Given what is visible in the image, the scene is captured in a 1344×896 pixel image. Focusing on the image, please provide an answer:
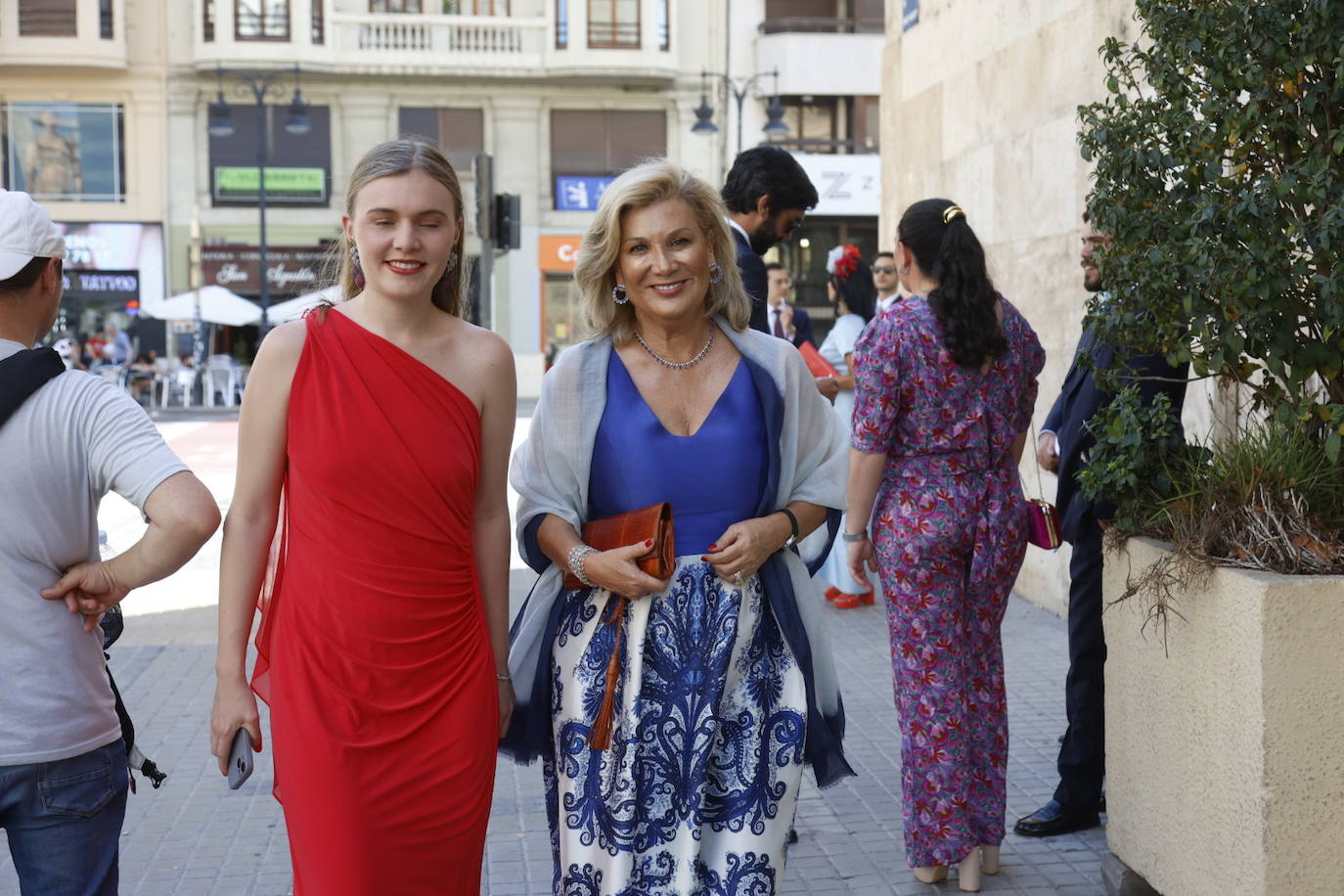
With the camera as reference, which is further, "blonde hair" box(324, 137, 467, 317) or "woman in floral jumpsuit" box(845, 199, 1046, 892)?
"woman in floral jumpsuit" box(845, 199, 1046, 892)

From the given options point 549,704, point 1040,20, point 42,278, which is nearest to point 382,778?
point 549,704

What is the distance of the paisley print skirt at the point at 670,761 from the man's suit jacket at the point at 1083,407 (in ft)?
5.55

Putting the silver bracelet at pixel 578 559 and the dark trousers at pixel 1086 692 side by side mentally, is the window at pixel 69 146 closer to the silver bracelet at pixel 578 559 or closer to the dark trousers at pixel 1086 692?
the dark trousers at pixel 1086 692

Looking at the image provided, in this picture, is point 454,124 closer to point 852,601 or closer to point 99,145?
point 99,145

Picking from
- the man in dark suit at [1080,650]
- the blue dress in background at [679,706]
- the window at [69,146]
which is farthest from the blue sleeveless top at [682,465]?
the window at [69,146]

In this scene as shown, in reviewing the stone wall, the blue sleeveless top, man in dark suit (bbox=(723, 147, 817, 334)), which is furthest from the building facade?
the blue sleeveless top

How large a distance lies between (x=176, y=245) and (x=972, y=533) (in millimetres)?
33333

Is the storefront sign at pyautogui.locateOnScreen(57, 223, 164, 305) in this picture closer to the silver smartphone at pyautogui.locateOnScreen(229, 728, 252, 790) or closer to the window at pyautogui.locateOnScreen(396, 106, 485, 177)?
the window at pyautogui.locateOnScreen(396, 106, 485, 177)

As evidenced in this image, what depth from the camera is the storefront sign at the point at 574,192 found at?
35562 millimetres

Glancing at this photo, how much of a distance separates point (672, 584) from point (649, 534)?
6.9 inches

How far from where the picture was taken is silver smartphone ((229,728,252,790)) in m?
2.99

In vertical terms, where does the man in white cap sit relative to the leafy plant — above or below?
below

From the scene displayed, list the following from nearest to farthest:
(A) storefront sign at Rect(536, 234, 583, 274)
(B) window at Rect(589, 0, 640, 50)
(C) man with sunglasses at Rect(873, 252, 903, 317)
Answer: (C) man with sunglasses at Rect(873, 252, 903, 317)
(A) storefront sign at Rect(536, 234, 583, 274)
(B) window at Rect(589, 0, 640, 50)

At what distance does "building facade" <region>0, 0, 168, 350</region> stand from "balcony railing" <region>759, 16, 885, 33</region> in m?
14.3
